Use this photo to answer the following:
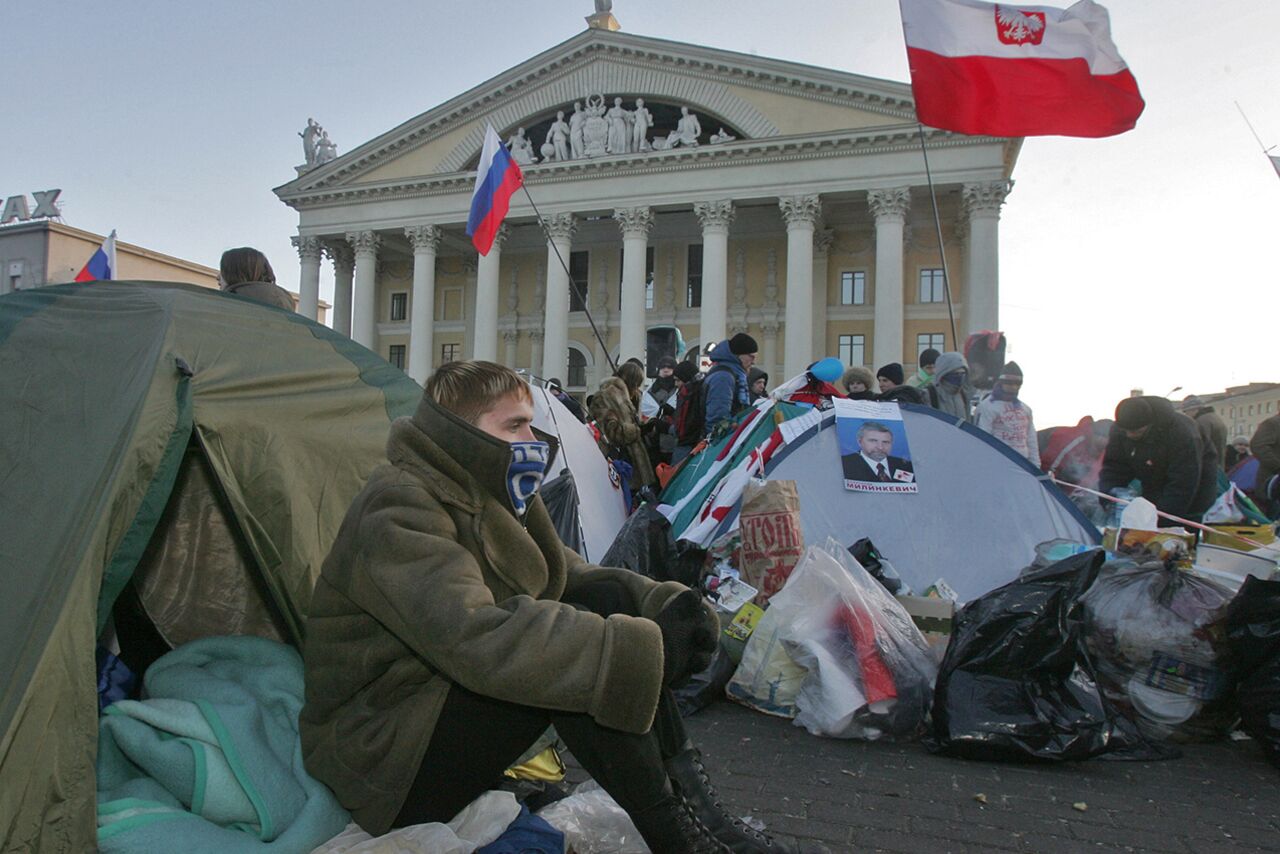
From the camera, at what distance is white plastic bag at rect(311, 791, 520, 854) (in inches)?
76.5

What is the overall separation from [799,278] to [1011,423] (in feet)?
73.0

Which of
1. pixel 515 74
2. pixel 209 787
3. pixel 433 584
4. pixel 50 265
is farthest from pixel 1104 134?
pixel 50 265

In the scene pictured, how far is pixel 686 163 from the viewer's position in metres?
29.9

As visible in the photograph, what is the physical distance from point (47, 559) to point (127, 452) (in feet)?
1.10

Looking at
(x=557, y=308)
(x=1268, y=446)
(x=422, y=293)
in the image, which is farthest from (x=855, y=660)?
(x=422, y=293)

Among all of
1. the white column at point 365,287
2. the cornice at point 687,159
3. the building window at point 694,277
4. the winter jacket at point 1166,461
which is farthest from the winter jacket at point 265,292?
the white column at point 365,287

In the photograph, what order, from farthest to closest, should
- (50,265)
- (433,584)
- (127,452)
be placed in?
(50,265)
(127,452)
(433,584)

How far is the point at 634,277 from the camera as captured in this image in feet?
98.3

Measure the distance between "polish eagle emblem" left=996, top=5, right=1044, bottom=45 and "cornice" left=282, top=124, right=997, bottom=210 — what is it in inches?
810

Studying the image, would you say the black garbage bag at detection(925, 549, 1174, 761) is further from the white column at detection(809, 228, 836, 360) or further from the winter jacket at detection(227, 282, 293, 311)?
the white column at detection(809, 228, 836, 360)

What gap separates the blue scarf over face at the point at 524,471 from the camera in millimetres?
2139

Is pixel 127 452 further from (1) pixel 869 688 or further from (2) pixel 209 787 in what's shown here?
(1) pixel 869 688

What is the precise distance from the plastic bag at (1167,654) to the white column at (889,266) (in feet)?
80.0

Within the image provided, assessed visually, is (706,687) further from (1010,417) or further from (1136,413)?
(1010,417)
